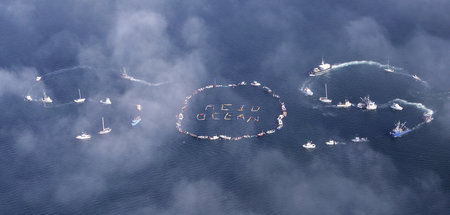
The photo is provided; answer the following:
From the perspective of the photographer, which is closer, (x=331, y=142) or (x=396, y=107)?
(x=331, y=142)

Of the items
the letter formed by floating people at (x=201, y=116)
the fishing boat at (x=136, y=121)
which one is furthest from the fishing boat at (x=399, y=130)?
the fishing boat at (x=136, y=121)

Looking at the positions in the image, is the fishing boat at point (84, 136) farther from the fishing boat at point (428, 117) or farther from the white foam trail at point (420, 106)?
the fishing boat at point (428, 117)

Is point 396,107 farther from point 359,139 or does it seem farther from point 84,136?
point 84,136

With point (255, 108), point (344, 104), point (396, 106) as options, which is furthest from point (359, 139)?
point (255, 108)

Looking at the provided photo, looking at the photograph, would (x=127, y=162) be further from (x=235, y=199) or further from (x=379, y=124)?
(x=379, y=124)

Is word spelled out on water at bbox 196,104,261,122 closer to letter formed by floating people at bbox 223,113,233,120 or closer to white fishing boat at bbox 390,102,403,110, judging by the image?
letter formed by floating people at bbox 223,113,233,120

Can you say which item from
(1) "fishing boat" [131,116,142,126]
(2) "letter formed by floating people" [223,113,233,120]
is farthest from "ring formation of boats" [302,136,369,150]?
(1) "fishing boat" [131,116,142,126]

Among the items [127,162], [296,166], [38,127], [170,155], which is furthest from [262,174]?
[38,127]

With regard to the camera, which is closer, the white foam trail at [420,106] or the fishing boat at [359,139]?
the fishing boat at [359,139]
